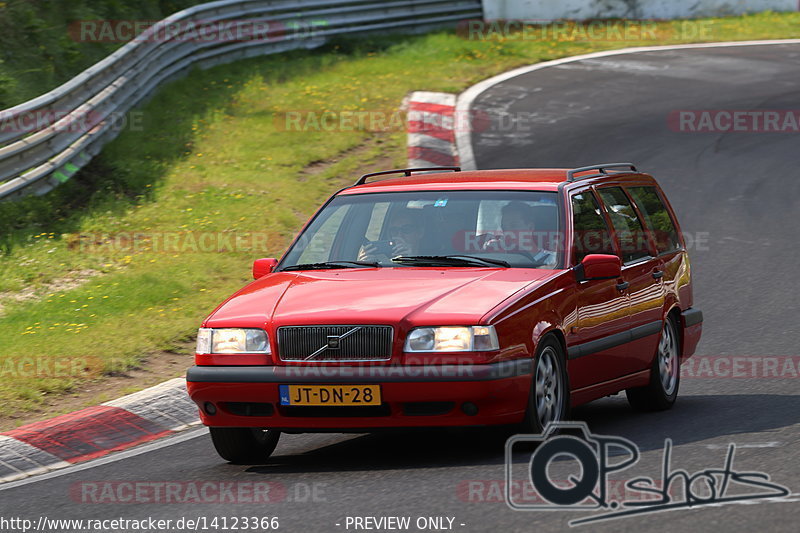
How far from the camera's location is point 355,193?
27.9 feet

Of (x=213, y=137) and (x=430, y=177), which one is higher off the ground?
(x=430, y=177)

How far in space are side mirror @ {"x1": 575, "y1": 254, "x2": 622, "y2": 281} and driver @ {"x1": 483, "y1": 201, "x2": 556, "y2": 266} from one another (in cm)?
19

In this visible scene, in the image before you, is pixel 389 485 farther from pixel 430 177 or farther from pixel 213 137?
pixel 213 137

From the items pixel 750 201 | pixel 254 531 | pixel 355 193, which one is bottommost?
pixel 750 201

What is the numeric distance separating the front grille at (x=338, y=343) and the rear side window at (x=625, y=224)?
2370mm

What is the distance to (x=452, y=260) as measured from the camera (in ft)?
24.8

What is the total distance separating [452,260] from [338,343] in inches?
44.6

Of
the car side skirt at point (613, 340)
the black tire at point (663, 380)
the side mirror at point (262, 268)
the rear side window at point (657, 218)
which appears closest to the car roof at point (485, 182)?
the rear side window at point (657, 218)

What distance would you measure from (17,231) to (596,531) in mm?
9703

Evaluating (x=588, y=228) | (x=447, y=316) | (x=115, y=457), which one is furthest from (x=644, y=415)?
(x=115, y=457)

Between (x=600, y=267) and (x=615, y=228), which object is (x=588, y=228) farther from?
(x=600, y=267)

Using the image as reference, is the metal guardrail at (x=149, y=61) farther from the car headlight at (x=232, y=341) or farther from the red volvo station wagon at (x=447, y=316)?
the car headlight at (x=232, y=341)

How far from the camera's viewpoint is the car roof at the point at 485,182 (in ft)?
26.6

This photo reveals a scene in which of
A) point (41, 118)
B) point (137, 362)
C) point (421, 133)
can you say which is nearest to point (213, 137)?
point (421, 133)
